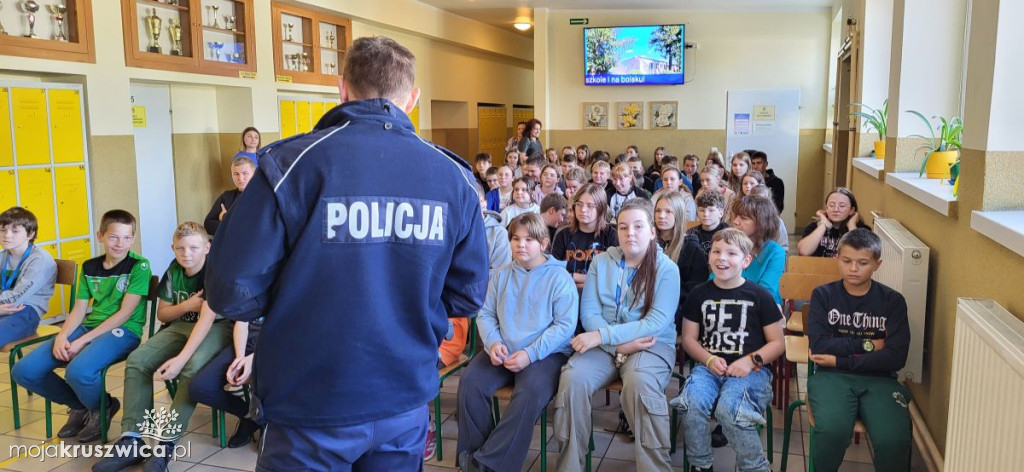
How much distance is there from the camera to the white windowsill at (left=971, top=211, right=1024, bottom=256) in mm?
2043

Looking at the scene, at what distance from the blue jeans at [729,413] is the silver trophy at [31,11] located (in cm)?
497

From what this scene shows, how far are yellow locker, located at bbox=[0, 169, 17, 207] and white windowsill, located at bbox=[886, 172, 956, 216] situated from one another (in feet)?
18.4

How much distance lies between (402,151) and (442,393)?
9.00ft

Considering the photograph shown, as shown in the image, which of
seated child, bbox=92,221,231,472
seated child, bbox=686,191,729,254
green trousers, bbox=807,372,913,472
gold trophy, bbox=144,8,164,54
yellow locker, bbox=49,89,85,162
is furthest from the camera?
gold trophy, bbox=144,8,164,54

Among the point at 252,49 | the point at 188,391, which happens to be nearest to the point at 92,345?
the point at 188,391

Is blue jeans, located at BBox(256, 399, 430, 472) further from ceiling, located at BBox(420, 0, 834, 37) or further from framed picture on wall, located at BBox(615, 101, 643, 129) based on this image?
framed picture on wall, located at BBox(615, 101, 643, 129)

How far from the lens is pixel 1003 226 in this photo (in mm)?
2164

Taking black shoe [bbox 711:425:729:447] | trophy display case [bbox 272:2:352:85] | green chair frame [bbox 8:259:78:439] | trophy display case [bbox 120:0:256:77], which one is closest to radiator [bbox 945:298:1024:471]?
black shoe [bbox 711:425:729:447]

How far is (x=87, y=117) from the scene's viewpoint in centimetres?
580

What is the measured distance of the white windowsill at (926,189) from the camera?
2949 millimetres

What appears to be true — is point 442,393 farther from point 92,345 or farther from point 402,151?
point 402,151

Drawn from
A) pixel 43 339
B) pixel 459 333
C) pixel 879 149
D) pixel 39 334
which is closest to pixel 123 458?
pixel 43 339

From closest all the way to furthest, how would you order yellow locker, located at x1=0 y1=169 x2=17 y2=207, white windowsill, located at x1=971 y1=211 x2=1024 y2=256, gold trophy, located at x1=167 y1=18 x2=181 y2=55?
white windowsill, located at x1=971 y1=211 x2=1024 y2=256 → yellow locker, located at x1=0 y1=169 x2=17 y2=207 → gold trophy, located at x1=167 y1=18 x2=181 y2=55

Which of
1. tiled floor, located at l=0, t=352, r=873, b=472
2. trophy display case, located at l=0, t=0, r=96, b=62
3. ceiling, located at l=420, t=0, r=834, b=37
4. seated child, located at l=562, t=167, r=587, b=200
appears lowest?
tiled floor, located at l=0, t=352, r=873, b=472
